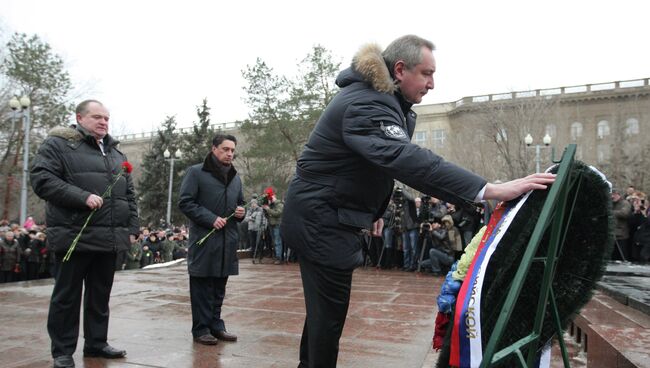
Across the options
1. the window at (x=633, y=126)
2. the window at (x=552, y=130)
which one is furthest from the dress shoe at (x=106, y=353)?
the window at (x=633, y=126)

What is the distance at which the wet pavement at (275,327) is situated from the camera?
397cm

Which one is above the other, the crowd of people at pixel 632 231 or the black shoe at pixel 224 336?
the crowd of people at pixel 632 231

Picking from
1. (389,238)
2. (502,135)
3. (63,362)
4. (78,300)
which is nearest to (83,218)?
(78,300)

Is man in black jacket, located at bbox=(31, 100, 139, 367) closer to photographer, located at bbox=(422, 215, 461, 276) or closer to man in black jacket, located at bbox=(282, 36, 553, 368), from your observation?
man in black jacket, located at bbox=(282, 36, 553, 368)

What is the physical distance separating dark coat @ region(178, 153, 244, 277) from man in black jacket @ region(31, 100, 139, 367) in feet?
2.28

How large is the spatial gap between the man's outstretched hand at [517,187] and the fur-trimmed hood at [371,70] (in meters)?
0.71

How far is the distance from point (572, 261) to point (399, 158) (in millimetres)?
942

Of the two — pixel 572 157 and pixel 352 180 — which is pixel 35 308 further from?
pixel 572 157

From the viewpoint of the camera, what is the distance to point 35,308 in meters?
6.27

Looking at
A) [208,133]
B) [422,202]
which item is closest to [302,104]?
[208,133]

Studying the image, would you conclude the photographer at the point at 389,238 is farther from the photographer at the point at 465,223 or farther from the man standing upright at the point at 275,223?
the man standing upright at the point at 275,223

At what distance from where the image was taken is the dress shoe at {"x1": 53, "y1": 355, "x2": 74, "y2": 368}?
3.78 m

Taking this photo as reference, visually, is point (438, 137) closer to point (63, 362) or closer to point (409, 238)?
point (409, 238)

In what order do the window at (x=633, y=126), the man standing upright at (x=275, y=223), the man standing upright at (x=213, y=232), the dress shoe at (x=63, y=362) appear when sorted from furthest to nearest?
the window at (x=633, y=126)
the man standing upright at (x=275, y=223)
the man standing upright at (x=213, y=232)
the dress shoe at (x=63, y=362)
